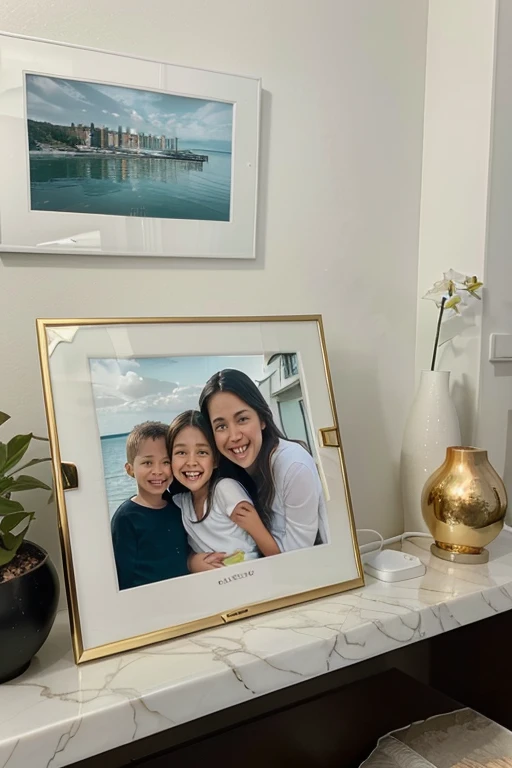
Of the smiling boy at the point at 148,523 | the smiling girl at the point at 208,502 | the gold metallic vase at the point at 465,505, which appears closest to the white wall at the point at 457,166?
the gold metallic vase at the point at 465,505

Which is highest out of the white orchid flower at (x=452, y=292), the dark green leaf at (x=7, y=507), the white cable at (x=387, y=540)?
the white orchid flower at (x=452, y=292)

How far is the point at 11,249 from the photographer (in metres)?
1.03

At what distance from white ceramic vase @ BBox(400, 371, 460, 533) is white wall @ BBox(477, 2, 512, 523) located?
111 millimetres

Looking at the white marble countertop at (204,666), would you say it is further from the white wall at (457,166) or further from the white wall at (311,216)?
the white wall at (457,166)

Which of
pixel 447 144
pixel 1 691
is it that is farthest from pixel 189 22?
pixel 1 691

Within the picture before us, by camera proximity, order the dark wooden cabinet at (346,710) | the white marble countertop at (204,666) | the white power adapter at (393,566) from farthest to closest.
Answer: the white power adapter at (393,566)
the dark wooden cabinet at (346,710)
the white marble countertop at (204,666)

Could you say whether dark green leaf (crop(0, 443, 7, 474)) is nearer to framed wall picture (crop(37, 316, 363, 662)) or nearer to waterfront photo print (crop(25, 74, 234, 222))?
framed wall picture (crop(37, 316, 363, 662))

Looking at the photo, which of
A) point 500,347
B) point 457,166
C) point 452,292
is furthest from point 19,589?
point 457,166

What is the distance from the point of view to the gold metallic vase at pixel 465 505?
1274 mm

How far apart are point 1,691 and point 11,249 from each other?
2.08 feet

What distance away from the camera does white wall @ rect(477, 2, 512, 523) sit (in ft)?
4.60

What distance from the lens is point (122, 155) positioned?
3.63ft

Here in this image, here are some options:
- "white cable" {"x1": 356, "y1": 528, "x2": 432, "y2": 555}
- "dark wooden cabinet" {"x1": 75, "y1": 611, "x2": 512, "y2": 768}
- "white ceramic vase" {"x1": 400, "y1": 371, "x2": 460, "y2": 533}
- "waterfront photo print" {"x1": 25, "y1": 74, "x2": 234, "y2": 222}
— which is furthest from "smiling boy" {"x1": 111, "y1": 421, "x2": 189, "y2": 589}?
"white ceramic vase" {"x1": 400, "y1": 371, "x2": 460, "y2": 533}

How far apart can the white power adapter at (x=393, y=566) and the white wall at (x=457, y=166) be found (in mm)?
351
